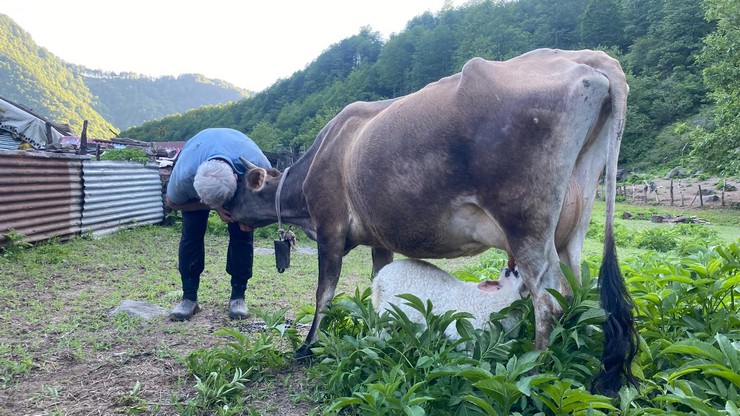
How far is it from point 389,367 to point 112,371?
2036mm

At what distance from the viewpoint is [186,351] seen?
3.90 m

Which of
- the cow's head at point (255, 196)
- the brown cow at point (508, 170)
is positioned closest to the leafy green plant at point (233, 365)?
the brown cow at point (508, 170)

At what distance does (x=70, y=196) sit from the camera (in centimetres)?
895

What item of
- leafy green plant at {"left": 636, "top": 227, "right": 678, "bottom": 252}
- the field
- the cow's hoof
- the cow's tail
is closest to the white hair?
the field

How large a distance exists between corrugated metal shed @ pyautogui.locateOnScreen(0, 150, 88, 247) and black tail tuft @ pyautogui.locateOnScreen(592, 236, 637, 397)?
7879mm

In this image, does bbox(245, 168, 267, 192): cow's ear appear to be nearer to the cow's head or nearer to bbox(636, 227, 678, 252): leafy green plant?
the cow's head

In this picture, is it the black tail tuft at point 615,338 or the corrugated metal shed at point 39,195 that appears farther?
the corrugated metal shed at point 39,195

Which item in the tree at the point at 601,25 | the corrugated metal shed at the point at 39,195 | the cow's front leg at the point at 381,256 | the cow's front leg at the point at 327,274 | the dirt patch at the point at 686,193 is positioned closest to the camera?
the cow's front leg at the point at 327,274

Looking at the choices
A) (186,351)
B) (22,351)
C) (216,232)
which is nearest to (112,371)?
(186,351)

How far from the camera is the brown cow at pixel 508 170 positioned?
8.59ft

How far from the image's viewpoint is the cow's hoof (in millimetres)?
3438

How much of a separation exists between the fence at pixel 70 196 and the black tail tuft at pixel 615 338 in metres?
7.89

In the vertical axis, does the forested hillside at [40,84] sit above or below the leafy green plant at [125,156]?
above

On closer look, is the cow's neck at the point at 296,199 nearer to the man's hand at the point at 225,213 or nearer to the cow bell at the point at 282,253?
the cow bell at the point at 282,253
